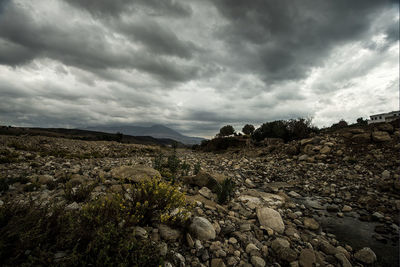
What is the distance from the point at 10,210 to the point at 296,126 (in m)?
23.3

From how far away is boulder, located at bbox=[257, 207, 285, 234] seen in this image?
12.4ft

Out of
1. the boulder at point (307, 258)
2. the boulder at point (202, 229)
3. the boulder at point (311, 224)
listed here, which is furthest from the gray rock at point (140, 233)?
the boulder at point (311, 224)

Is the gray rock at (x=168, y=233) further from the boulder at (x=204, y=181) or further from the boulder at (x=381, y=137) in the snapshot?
the boulder at (x=381, y=137)

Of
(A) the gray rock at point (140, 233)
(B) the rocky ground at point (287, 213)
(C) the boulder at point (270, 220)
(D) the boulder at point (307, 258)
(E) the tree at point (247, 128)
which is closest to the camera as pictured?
(A) the gray rock at point (140, 233)

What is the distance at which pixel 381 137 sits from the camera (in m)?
9.95

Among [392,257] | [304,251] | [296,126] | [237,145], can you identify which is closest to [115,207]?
[304,251]

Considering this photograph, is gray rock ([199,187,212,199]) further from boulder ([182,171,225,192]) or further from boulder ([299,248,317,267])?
boulder ([299,248,317,267])

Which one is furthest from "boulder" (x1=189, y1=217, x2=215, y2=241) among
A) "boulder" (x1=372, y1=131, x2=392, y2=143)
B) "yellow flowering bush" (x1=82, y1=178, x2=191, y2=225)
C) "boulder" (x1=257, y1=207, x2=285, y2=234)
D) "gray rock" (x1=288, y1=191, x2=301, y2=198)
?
"boulder" (x1=372, y1=131, x2=392, y2=143)

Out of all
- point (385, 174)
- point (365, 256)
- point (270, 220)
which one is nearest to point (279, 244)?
point (270, 220)

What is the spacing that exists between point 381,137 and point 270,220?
11263 mm

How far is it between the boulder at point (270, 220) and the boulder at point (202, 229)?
1.51m

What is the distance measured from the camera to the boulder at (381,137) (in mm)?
9775

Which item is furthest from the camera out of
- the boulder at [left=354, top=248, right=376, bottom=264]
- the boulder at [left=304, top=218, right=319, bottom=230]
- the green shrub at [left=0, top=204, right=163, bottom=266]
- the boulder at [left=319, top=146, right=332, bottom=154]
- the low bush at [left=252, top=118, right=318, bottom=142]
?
the low bush at [left=252, top=118, right=318, bottom=142]

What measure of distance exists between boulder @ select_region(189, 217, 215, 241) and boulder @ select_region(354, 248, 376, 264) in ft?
9.18
